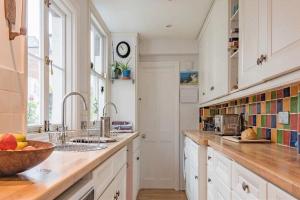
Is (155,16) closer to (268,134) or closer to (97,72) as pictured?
(97,72)

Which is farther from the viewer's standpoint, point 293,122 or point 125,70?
point 125,70

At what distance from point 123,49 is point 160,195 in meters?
2.24

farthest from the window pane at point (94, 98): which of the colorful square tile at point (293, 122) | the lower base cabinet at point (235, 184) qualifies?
the colorful square tile at point (293, 122)

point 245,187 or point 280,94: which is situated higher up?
point 280,94

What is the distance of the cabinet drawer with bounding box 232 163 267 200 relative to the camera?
3.94ft

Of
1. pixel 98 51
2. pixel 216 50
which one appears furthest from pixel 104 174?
pixel 98 51

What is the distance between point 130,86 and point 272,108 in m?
2.77

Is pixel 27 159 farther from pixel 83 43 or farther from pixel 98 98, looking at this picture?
pixel 98 98

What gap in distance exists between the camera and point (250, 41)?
2057 millimetres

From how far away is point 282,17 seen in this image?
1.50 m

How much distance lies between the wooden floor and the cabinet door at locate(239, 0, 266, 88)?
2.72 meters

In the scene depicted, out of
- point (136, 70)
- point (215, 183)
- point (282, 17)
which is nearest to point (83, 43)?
point (136, 70)

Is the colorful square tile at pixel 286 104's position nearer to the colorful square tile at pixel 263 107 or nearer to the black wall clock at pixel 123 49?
the colorful square tile at pixel 263 107

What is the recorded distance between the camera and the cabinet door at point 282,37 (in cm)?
135
